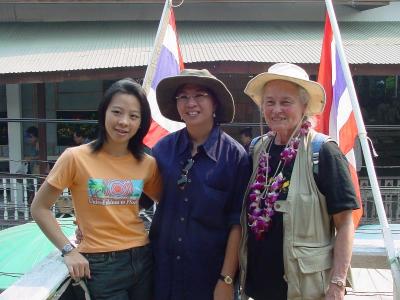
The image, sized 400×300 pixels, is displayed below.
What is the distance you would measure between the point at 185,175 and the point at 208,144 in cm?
17

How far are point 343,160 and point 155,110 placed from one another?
7.16 feet

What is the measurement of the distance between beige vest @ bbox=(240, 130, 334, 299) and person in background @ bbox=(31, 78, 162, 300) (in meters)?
0.63

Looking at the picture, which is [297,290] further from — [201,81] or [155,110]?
[155,110]

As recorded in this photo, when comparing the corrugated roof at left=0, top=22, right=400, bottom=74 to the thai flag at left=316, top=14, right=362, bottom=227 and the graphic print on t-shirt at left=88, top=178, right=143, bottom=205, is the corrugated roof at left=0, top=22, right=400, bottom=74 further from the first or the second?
the graphic print on t-shirt at left=88, top=178, right=143, bottom=205

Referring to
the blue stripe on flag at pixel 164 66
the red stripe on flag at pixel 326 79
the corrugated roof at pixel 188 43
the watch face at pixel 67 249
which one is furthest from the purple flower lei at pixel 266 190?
the corrugated roof at pixel 188 43

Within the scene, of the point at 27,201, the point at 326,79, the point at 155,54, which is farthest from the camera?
the point at 27,201

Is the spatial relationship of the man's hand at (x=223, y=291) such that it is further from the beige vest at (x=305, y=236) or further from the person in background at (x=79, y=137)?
the person in background at (x=79, y=137)

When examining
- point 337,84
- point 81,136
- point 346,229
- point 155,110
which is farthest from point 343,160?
point 81,136

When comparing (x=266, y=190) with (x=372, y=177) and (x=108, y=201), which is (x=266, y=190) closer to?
(x=108, y=201)

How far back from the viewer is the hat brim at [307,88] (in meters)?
2.02

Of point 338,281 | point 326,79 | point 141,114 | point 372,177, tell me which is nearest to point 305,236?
point 338,281

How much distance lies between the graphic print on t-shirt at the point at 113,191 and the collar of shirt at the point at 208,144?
249 mm

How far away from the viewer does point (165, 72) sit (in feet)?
13.5

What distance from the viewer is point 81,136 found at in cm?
844
